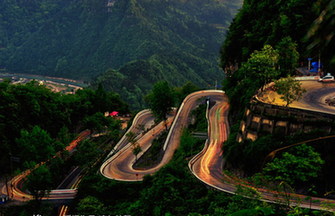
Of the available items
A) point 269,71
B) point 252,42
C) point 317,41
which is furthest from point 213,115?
point 317,41

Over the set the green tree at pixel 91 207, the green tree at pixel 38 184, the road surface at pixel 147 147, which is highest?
the road surface at pixel 147 147

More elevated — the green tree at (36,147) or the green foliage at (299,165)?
the green foliage at (299,165)

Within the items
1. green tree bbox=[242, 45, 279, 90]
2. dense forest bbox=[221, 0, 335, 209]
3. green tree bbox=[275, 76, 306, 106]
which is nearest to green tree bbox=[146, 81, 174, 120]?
dense forest bbox=[221, 0, 335, 209]

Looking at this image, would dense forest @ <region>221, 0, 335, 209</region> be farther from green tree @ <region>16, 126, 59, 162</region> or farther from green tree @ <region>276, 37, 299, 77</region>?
green tree @ <region>16, 126, 59, 162</region>

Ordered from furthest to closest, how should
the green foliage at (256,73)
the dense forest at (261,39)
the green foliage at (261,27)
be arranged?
the green foliage at (261,27), the dense forest at (261,39), the green foliage at (256,73)

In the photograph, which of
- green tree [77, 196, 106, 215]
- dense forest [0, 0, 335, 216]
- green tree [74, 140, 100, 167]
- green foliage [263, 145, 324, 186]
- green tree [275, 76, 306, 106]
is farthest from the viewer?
green tree [74, 140, 100, 167]

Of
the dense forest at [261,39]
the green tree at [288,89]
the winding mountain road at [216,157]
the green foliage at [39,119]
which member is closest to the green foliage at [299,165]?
the winding mountain road at [216,157]

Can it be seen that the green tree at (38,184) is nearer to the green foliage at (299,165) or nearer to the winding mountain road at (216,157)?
the winding mountain road at (216,157)

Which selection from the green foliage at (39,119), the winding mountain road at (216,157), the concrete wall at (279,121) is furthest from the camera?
the green foliage at (39,119)

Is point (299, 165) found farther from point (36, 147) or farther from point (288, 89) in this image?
point (36, 147)
